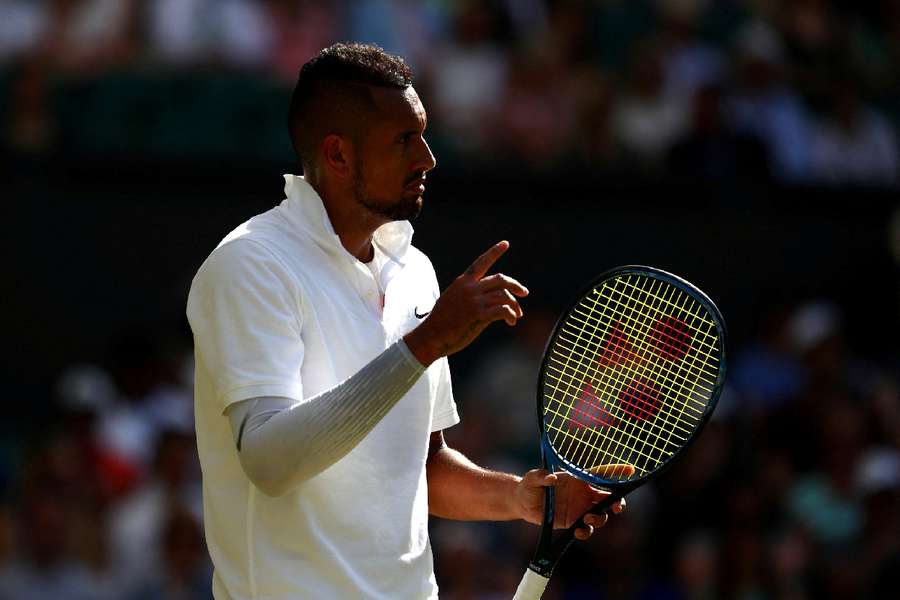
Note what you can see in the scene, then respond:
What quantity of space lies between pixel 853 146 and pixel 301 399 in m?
6.69

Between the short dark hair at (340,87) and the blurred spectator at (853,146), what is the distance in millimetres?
6087

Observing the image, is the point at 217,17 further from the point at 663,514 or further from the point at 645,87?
the point at 663,514

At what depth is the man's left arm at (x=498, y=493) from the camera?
10.4ft

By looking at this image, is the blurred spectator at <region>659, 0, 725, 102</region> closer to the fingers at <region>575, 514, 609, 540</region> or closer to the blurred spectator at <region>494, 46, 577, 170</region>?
the blurred spectator at <region>494, 46, 577, 170</region>

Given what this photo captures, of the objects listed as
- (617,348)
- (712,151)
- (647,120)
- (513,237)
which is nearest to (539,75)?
(647,120)

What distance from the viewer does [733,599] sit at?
6668 millimetres

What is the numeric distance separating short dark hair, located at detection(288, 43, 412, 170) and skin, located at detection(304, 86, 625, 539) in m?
0.02

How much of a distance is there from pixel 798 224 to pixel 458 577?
10.6 feet

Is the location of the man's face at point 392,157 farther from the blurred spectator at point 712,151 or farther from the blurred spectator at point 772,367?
the blurred spectator at point 712,151

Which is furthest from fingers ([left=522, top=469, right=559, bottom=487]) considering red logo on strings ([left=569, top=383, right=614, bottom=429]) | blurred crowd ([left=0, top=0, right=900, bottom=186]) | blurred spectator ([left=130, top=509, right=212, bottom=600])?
blurred crowd ([left=0, top=0, right=900, bottom=186])

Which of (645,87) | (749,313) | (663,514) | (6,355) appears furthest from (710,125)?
(6,355)

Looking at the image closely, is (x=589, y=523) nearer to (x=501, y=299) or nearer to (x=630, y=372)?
(x=501, y=299)

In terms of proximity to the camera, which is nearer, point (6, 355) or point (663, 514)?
point (663, 514)

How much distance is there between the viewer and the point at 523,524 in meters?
6.66
